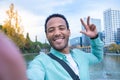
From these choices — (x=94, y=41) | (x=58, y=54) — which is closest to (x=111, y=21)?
(x=94, y=41)

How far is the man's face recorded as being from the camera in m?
2.38

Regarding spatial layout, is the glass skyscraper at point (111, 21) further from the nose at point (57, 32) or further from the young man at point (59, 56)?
the nose at point (57, 32)

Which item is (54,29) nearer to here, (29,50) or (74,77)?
(74,77)

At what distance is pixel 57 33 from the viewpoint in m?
2.38

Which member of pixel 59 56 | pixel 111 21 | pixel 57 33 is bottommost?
pixel 111 21

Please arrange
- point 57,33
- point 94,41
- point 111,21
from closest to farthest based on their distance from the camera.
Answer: point 57,33, point 94,41, point 111,21

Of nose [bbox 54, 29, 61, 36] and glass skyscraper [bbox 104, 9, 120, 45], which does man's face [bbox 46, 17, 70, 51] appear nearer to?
nose [bbox 54, 29, 61, 36]

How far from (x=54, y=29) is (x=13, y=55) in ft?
Result: 6.82

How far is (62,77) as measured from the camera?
2.19 meters

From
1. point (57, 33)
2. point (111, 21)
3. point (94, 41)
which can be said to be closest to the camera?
point (57, 33)

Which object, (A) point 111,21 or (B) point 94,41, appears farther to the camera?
(A) point 111,21

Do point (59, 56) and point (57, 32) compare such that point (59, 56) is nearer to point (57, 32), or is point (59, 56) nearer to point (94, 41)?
point (57, 32)

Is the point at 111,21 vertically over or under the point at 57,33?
under

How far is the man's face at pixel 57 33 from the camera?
2.38m
